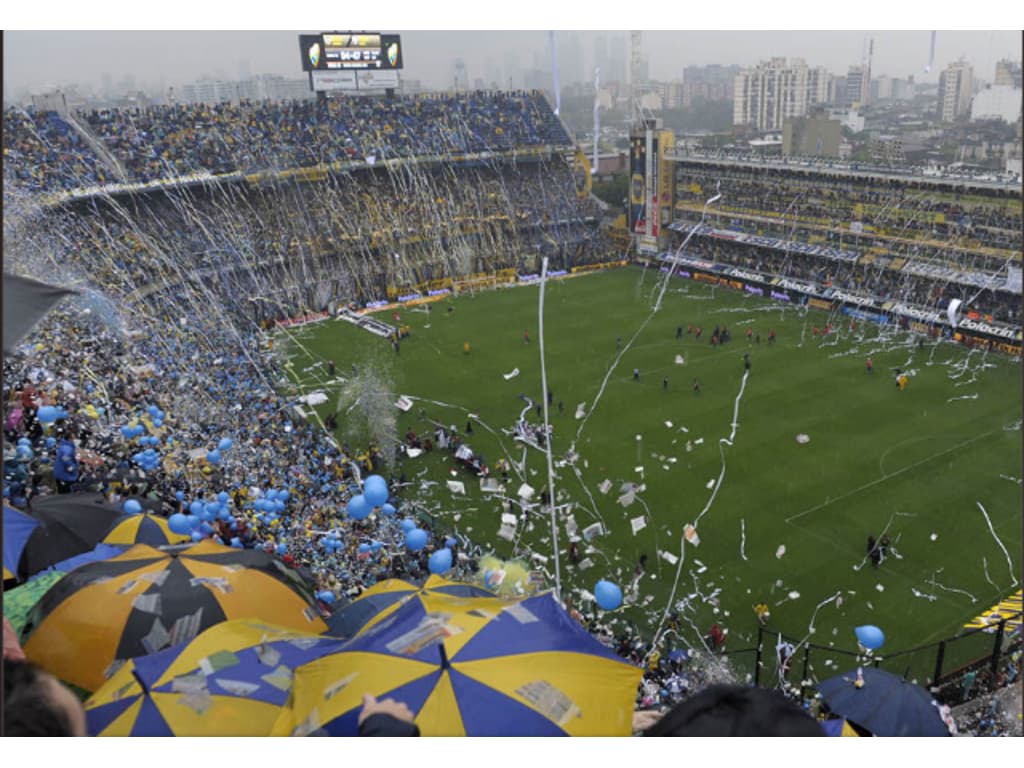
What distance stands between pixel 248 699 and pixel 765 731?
21.7 ft

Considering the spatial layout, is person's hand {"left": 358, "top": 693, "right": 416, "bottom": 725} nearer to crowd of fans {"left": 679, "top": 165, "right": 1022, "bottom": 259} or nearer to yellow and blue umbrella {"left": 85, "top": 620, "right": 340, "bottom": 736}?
yellow and blue umbrella {"left": 85, "top": 620, "right": 340, "bottom": 736}

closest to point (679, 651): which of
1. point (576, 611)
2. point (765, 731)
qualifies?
→ point (576, 611)

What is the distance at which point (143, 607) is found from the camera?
37.6 ft

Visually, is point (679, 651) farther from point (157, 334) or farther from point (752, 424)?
point (157, 334)

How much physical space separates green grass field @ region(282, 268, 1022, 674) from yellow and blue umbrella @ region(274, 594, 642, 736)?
360 inches

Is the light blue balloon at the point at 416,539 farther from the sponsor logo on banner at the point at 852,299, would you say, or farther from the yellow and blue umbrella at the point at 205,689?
the sponsor logo on banner at the point at 852,299

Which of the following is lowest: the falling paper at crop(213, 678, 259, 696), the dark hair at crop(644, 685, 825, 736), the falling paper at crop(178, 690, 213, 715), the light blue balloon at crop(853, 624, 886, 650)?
the light blue balloon at crop(853, 624, 886, 650)

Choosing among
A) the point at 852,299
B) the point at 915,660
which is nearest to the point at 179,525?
the point at 915,660

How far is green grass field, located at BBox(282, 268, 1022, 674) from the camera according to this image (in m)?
19.3

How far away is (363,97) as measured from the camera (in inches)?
2442

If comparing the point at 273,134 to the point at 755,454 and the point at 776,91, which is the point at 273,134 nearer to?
the point at 755,454

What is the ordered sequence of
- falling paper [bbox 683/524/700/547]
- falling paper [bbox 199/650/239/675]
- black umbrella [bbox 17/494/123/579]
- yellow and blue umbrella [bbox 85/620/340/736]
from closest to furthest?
yellow and blue umbrella [bbox 85/620/340/736] < falling paper [bbox 199/650/239/675] < black umbrella [bbox 17/494/123/579] < falling paper [bbox 683/524/700/547]

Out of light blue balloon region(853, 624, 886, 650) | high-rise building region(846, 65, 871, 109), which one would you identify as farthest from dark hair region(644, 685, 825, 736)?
high-rise building region(846, 65, 871, 109)

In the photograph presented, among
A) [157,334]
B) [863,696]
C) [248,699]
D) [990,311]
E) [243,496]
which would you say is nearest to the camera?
[248,699]
